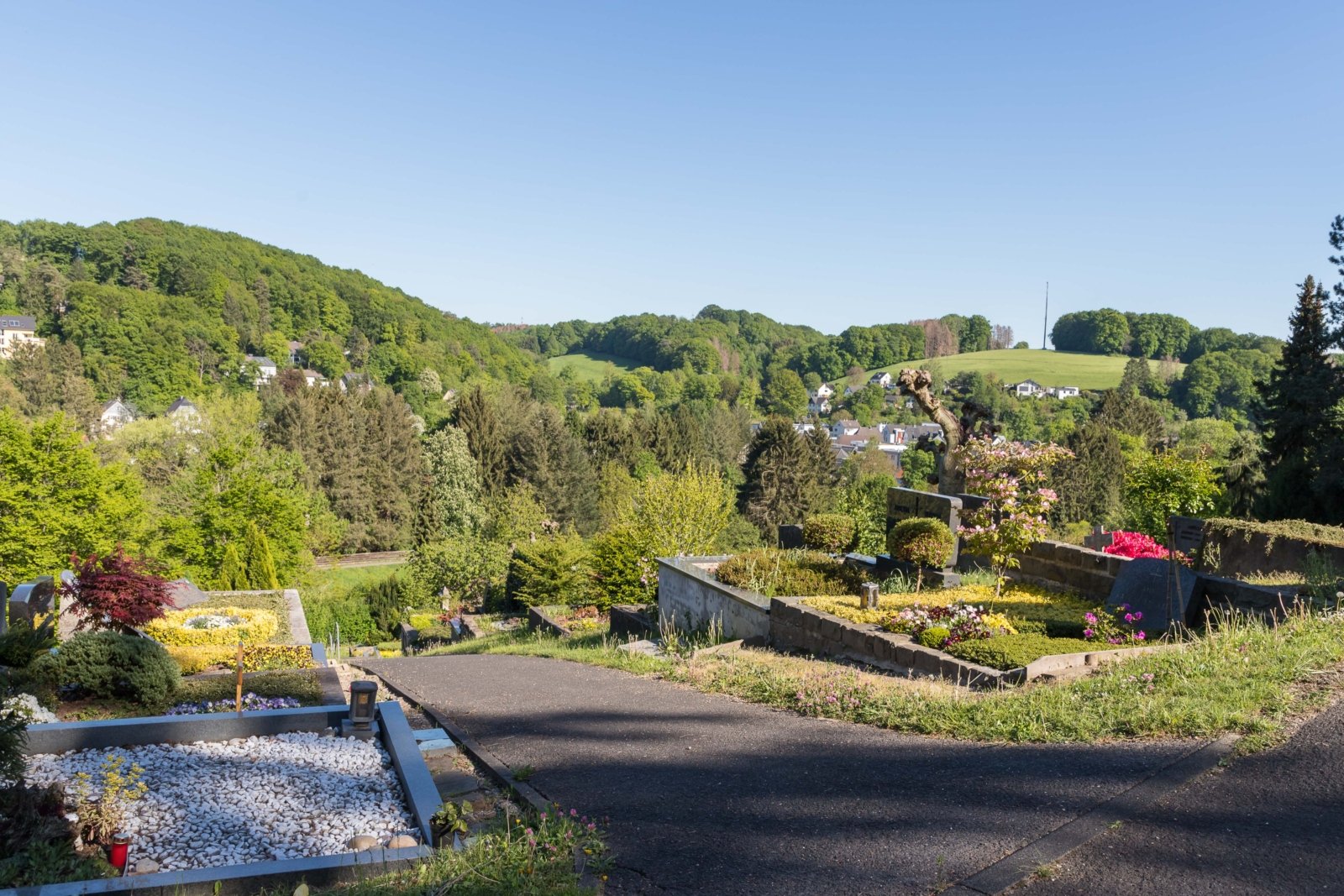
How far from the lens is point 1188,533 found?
11070 millimetres

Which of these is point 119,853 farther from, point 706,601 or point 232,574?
point 232,574

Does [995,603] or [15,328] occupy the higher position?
[15,328]

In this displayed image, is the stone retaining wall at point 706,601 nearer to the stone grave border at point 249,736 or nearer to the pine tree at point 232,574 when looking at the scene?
the stone grave border at point 249,736

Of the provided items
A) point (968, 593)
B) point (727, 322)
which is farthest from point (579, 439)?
point (727, 322)

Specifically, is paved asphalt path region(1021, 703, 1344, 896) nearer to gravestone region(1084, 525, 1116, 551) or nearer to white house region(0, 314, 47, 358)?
gravestone region(1084, 525, 1116, 551)

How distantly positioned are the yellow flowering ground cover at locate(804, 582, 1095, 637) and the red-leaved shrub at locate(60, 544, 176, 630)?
8027 mm

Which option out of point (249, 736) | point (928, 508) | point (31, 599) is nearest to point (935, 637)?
point (928, 508)

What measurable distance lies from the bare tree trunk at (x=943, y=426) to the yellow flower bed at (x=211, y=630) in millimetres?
11525

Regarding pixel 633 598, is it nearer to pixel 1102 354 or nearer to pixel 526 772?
pixel 526 772

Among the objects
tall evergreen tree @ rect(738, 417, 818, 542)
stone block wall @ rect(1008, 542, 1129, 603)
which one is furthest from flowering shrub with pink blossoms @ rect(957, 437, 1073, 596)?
tall evergreen tree @ rect(738, 417, 818, 542)

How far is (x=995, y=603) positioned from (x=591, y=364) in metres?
149

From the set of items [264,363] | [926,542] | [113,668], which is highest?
[264,363]

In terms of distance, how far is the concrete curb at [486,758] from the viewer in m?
5.99

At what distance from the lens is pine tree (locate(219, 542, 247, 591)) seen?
79.4 feet
